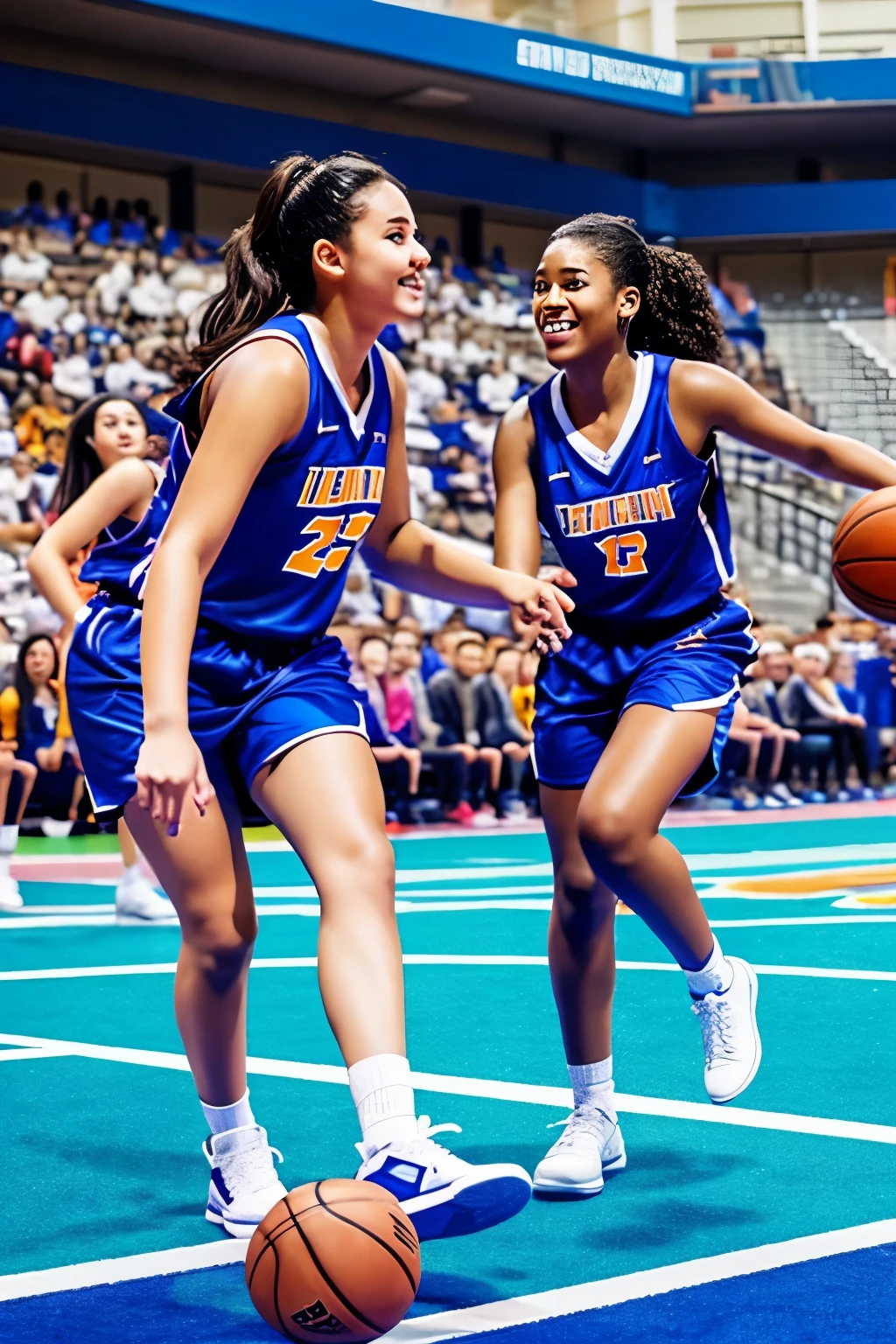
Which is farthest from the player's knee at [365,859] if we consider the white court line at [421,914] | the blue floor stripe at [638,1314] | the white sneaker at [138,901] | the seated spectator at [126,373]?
the seated spectator at [126,373]

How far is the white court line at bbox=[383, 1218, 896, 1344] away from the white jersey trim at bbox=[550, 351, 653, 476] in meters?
1.74

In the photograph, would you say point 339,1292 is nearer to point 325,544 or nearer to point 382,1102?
point 382,1102

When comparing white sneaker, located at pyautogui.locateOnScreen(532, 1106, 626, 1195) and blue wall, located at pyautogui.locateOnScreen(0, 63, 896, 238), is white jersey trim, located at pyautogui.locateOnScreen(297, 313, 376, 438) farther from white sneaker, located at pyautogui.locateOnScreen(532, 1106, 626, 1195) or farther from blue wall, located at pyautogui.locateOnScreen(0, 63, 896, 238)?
blue wall, located at pyautogui.locateOnScreen(0, 63, 896, 238)

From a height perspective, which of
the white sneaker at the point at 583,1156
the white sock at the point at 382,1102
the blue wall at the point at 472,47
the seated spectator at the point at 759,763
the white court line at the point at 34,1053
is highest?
the blue wall at the point at 472,47

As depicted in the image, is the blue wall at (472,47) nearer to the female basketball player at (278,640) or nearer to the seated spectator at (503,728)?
the seated spectator at (503,728)

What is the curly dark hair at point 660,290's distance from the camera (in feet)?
13.0

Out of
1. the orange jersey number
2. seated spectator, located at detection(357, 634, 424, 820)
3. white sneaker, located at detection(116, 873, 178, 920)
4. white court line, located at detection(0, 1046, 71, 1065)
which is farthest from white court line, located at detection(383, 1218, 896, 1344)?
seated spectator, located at detection(357, 634, 424, 820)

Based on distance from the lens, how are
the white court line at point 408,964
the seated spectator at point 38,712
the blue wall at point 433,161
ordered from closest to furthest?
1. the white court line at point 408,964
2. the seated spectator at point 38,712
3. the blue wall at point 433,161

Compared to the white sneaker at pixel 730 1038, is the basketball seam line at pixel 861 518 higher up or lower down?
higher up

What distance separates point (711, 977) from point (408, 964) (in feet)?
9.32

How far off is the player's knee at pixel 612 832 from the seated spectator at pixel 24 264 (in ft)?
44.1

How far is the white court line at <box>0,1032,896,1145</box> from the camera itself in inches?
156

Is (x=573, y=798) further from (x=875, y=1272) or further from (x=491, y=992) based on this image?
(x=491, y=992)

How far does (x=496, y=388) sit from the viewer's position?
18.9 meters
